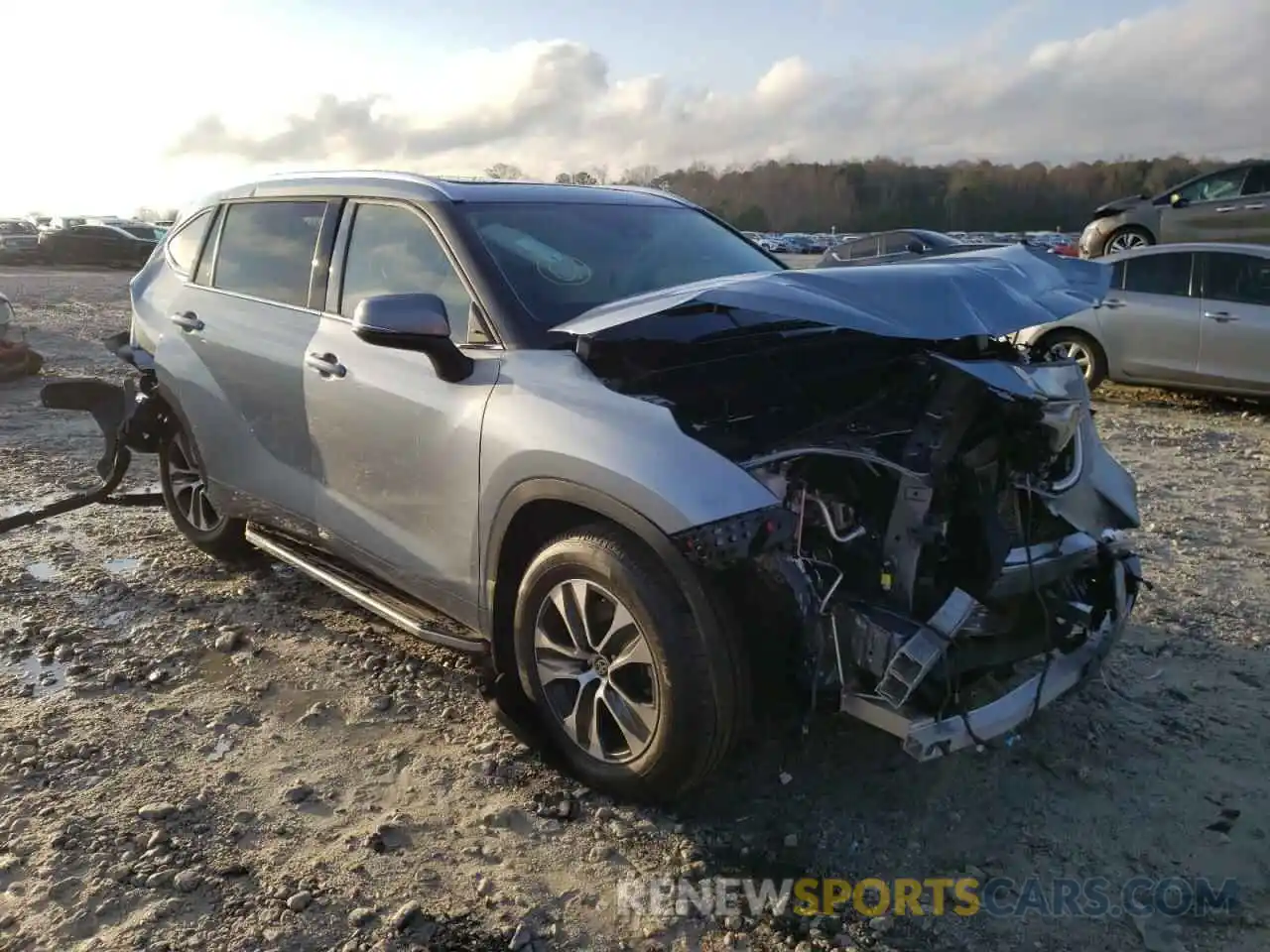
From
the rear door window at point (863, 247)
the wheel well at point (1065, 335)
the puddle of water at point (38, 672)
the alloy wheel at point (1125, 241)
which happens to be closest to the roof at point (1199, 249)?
the wheel well at point (1065, 335)

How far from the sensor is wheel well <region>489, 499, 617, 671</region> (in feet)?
10.4

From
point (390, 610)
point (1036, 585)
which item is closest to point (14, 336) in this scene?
point (390, 610)

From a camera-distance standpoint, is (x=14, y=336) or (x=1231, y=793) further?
(x=14, y=336)

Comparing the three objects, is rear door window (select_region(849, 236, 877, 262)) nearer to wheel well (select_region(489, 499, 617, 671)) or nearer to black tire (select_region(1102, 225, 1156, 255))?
black tire (select_region(1102, 225, 1156, 255))

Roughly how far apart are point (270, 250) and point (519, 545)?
85.9 inches

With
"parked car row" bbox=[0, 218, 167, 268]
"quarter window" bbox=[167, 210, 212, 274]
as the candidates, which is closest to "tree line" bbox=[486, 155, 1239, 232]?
"parked car row" bbox=[0, 218, 167, 268]

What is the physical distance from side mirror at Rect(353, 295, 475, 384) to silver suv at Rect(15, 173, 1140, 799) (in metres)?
0.01

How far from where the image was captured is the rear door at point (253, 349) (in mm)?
4234

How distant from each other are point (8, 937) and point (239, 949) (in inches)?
24.6

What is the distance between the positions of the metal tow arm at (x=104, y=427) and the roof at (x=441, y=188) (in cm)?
150

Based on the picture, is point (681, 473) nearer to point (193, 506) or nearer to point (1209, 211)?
point (193, 506)

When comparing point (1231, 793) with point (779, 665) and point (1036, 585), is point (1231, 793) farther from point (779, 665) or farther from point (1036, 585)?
point (779, 665)

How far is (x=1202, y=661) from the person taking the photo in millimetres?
4137

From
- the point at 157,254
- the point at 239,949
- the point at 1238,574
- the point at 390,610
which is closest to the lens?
the point at 239,949
